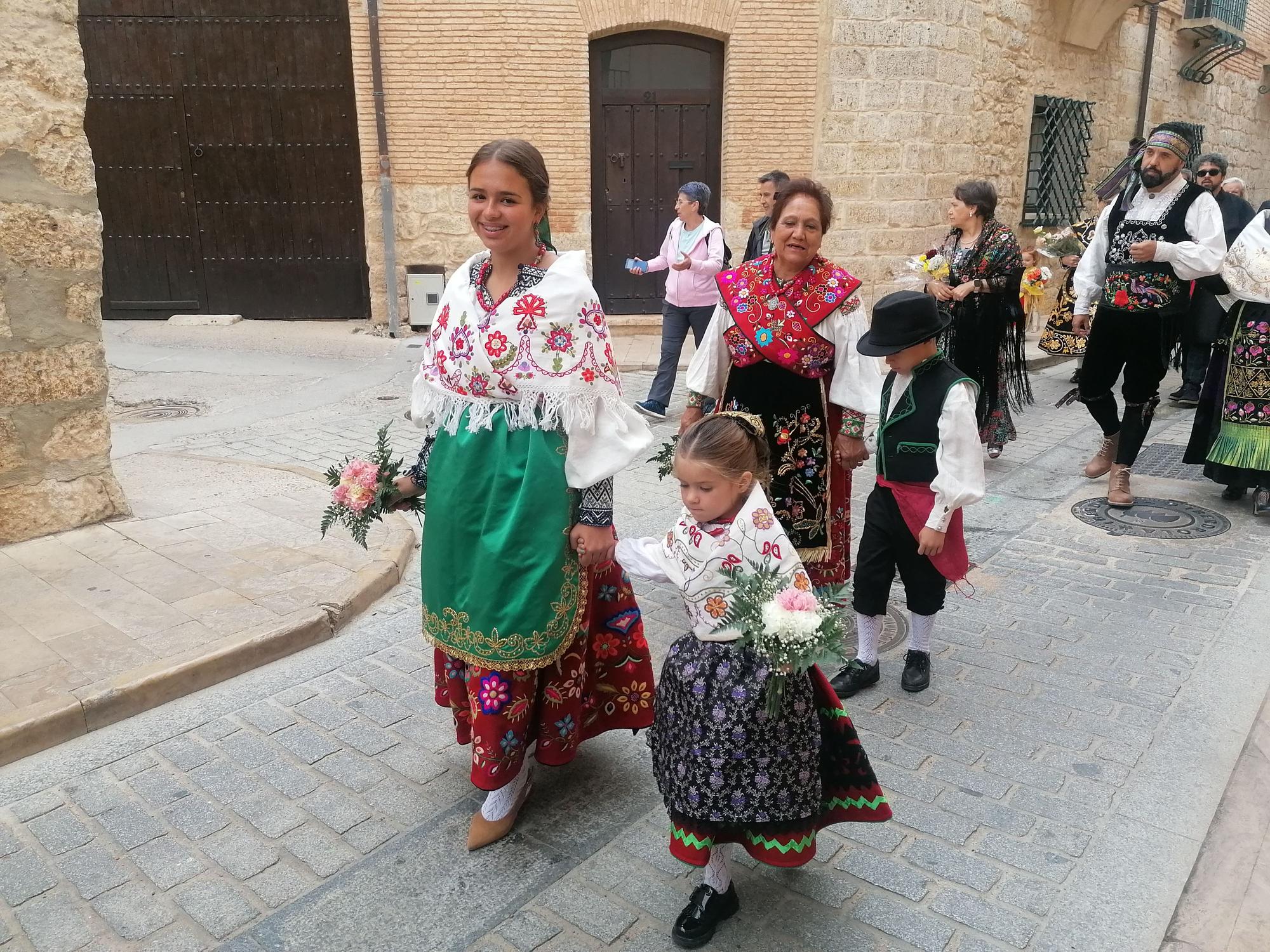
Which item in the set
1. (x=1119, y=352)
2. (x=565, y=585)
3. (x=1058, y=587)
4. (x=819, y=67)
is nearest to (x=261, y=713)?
(x=565, y=585)

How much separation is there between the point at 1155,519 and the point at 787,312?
3495 mm

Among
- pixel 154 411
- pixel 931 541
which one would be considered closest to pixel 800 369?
pixel 931 541

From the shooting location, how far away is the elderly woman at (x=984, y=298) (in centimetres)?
650

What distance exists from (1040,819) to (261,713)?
2804 mm

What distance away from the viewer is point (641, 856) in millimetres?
3006

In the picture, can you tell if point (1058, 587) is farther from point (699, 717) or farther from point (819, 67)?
point (819, 67)

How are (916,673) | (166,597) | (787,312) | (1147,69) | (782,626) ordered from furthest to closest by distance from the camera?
(1147,69) → (166,597) → (916,673) → (787,312) → (782,626)

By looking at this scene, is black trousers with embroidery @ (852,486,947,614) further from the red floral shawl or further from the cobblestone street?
the red floral shawl

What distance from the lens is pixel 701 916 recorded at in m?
2.65

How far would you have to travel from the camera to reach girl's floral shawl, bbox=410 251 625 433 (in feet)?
9.31

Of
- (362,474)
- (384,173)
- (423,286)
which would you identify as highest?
(384,173)

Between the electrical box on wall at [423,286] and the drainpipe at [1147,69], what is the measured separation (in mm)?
11074

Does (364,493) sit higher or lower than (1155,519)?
higher

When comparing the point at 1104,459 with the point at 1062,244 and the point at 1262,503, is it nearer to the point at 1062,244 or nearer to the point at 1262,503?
the point at 1262,503
